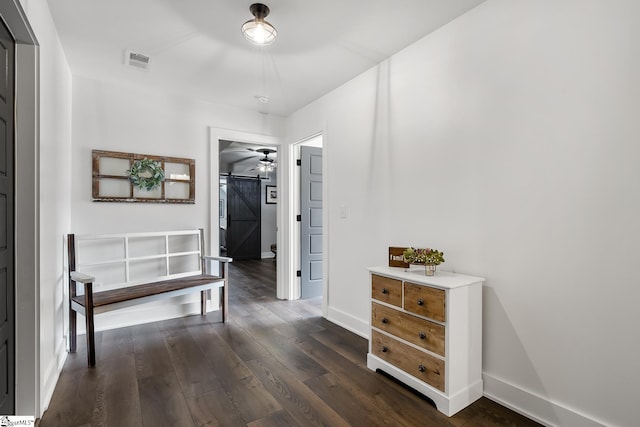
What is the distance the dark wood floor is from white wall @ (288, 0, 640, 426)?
40 cm

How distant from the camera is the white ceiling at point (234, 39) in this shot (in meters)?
1.98

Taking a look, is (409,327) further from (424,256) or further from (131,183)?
(131,183)

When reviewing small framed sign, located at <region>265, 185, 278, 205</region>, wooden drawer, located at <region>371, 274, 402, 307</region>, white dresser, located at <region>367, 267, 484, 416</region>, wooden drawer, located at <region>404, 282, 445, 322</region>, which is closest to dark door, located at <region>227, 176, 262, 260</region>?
small framed sign, located at <region>265, 185, 278, 205</region>

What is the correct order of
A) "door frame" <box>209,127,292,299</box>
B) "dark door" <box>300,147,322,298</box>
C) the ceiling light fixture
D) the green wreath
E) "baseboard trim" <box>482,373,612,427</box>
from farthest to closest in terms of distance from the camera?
"dark door" <box>300,147,322,298</box>, "door frame" <box>209,127,292,299</box>, the green wreath, the ceiling light fixture, "baseboard trim" <box>482,373,612,427</box>

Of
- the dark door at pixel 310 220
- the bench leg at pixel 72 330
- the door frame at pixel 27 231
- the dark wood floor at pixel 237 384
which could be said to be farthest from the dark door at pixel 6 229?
the dark door at pixel 310 220

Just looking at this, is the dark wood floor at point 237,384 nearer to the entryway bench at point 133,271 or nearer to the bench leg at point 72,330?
the bench leg at point 72,330

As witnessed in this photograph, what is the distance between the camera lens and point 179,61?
8.73 feet

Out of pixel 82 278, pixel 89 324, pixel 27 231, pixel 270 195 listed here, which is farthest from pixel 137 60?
pixel 270 195

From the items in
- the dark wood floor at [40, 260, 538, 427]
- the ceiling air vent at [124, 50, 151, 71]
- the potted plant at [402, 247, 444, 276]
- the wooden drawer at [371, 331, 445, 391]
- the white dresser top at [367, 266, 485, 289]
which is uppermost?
the ceiling air vent at [124, 50, 151, 71]

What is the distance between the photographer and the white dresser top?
1.79 m

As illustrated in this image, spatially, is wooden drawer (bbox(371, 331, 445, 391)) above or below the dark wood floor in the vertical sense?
above

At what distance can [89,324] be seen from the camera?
2.28 meters

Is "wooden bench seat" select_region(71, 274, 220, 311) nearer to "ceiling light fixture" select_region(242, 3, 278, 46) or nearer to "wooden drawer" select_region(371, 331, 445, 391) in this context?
"wooden drawer" select_region(371, 331, 445, 391)

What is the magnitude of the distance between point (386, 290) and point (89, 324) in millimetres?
2149
